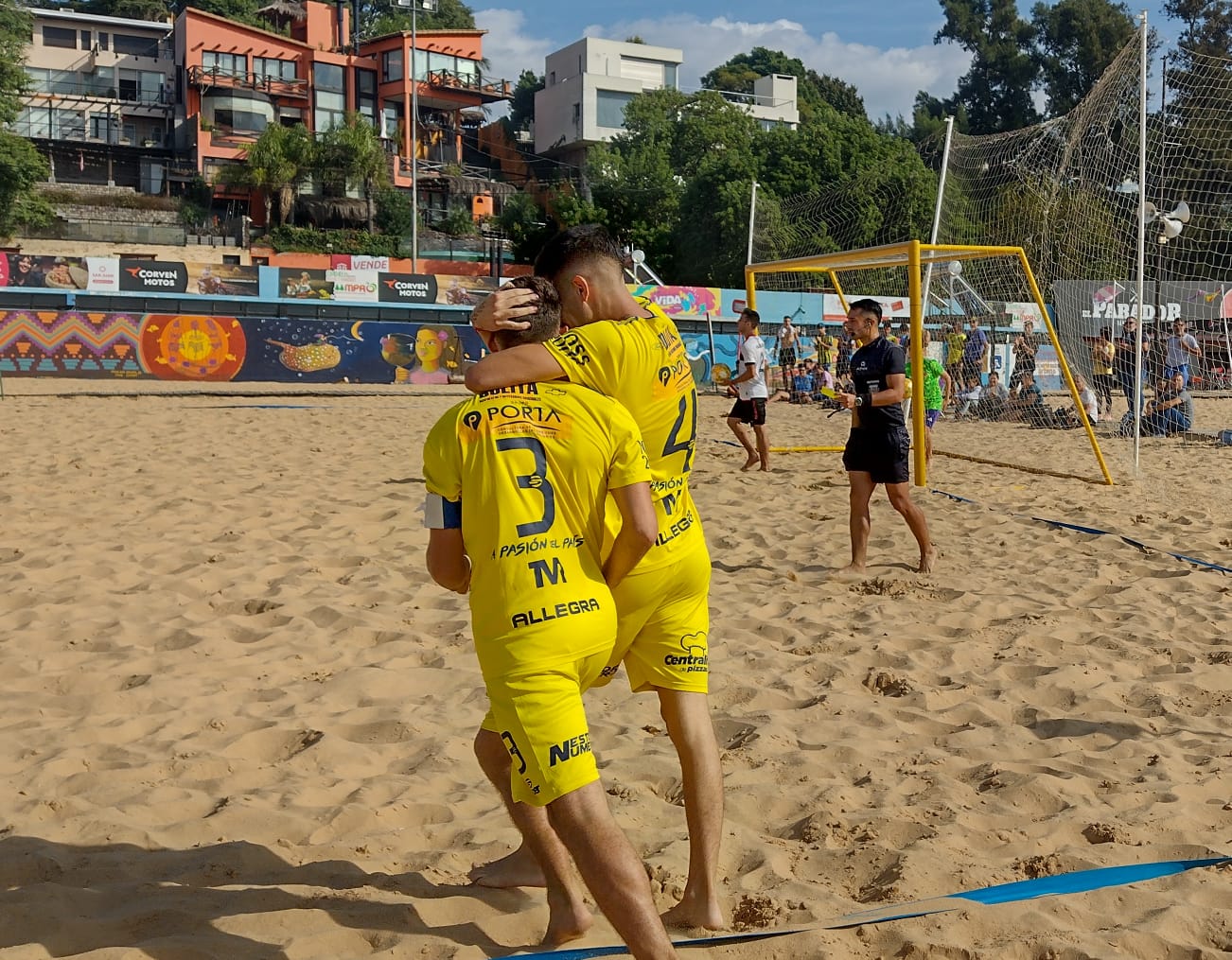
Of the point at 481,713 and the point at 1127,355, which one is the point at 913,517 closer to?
the point at 481,713

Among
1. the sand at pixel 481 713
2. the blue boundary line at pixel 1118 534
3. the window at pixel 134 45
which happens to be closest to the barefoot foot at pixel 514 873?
the sand at pixel 481 713

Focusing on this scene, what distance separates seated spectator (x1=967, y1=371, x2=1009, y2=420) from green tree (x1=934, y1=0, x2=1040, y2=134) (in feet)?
186

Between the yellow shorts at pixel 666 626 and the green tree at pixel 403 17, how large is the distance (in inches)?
2733

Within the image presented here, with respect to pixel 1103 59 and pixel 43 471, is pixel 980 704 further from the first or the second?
pixel 1103 59

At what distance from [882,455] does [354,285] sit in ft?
68.4

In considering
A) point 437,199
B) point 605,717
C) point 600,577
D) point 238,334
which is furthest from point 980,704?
point 437,199

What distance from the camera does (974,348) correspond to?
17.1 metres

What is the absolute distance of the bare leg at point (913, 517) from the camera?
7.01 m

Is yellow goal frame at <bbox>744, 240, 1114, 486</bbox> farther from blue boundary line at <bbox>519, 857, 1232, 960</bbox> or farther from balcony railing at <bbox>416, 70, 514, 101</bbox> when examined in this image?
balcony railing at <bbox>416, 70, 514, 101</bbox>

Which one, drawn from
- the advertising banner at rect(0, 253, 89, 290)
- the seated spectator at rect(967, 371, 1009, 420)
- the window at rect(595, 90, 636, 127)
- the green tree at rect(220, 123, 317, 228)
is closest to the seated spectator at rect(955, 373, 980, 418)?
the seated spectator at rect(967, 371, 1009, 420)

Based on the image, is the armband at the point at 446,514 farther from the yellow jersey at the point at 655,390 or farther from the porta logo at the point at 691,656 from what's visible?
the porta logo at the point at 691,656

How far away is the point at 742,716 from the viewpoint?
4.49 m

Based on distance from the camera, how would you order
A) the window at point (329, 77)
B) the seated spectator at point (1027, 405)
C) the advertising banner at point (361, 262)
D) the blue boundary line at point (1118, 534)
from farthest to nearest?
the window at point (329, 77) → the advertising banner at point (361, 262) → the seated spectator at point (1027, 405) → the blue boundary line at point (1118, 534)

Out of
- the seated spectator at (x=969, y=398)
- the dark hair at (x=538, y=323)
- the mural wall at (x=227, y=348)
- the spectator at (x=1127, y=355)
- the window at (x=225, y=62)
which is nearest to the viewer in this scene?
the dark hair at (x=538, y=323)
